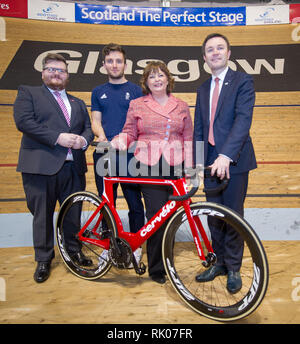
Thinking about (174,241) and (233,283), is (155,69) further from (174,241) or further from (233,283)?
(233,283)

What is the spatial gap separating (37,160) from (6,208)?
2116mm

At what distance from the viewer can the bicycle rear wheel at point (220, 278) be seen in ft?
4.45

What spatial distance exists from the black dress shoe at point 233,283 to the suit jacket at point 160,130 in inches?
32.5

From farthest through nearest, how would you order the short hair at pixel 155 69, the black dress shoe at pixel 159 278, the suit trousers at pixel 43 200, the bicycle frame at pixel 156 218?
the suit trousers at pixel 43 200 < the black dress shoe at pixel 159 278 < the short hair at pixel 155 69 < the bicycle frame at pixel 156 218

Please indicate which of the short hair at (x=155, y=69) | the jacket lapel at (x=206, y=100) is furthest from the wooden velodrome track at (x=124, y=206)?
the short hair at (x=155, y=69)

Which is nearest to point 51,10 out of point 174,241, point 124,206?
point 124,206

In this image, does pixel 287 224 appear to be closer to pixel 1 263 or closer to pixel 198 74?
pixel 1 263

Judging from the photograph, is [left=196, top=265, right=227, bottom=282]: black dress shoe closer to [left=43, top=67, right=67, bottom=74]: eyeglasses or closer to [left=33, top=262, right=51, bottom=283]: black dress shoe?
[left=33, top=262, right=51, bottom=283]: black dress shoe

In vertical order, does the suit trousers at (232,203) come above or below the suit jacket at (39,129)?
below

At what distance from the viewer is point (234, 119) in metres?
1.77

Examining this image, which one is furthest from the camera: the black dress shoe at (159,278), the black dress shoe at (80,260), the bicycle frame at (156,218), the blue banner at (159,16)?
the blue banner at (159,16)

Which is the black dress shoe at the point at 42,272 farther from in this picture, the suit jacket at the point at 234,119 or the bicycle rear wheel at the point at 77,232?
the suit jacket at the point at 234,119

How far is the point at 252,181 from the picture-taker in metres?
4.36

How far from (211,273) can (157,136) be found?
1.08 m
